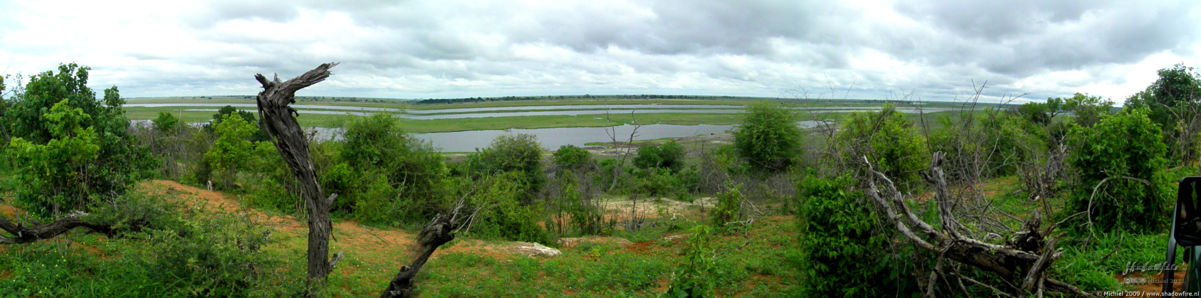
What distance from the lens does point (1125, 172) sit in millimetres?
6387

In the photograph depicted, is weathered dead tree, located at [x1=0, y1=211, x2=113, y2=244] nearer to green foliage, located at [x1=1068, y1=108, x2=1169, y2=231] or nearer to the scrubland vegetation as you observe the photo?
the scrubland vegetation

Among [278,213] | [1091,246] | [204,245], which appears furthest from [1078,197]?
[278,213]

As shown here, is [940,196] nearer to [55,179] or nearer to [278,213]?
[55,179]

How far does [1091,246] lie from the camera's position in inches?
243

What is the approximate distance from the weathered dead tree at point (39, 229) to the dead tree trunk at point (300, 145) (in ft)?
8.11

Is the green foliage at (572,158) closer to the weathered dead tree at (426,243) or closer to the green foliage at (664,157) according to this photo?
the green foliage at (664,157)

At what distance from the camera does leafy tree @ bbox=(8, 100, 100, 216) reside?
6512 millimetres

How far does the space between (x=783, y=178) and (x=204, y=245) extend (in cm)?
1652

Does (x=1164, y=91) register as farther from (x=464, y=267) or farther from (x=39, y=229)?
(x=39, y=229)

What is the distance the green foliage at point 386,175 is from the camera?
14.5 meters

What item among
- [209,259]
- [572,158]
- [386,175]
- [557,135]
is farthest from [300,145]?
[557,135]

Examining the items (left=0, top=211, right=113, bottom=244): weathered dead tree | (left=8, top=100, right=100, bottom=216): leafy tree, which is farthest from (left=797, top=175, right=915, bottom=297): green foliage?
(left=8, top=100, right=100, bottom=216): leafy tree

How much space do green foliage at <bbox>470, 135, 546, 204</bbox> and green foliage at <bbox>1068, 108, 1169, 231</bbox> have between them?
15.1 m

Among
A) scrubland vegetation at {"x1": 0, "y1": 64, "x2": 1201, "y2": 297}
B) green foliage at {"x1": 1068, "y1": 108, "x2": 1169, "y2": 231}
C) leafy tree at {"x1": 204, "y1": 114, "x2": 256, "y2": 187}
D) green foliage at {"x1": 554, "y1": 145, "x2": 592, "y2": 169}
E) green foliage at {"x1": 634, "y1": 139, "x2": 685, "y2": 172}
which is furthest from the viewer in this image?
green foliage at {"x1": 634, "y1": 139, "x2": 685, "y2": 172}
